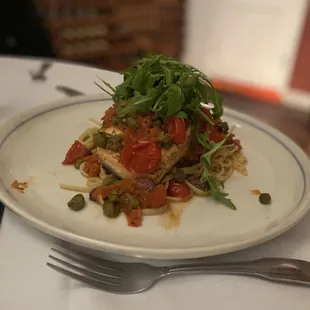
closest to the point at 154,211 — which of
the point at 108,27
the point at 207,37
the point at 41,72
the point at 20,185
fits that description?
the point at 20,185

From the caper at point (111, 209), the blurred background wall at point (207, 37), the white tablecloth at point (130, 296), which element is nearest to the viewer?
the white tablecloth at point (130, 296)

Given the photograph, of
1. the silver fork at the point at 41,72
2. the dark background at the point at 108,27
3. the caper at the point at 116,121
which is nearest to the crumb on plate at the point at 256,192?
the caper at the point at 116,121

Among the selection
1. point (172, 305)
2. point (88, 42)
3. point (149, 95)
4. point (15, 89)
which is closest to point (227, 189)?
point (149, 95)

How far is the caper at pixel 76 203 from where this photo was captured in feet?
5.51

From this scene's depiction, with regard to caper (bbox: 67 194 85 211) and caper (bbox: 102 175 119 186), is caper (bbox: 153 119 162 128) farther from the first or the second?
caper (bbox: 67 194 85 211)

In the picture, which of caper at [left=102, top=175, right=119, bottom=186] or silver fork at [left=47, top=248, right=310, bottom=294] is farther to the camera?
caper at [left=102, top=175, right=119, bottom=186]

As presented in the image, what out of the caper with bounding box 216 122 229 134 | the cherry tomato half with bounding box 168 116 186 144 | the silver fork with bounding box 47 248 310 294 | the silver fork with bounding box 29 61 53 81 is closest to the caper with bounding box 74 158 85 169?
the cherry tomato half with bounding box 168 116 186 144

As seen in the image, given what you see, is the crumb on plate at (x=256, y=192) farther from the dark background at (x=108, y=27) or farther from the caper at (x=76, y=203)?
the dark background at (x=108, y=27)

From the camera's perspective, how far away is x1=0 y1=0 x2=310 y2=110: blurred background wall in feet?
19.1

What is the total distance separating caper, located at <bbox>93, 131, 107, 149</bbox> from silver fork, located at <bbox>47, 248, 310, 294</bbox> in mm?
534

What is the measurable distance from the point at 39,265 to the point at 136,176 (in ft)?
1.69

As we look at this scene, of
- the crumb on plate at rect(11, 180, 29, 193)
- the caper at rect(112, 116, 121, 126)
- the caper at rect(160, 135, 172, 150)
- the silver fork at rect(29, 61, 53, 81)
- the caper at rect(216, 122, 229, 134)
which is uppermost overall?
the caper at rect(112, 116, 121, 126)

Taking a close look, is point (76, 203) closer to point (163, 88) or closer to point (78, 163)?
point (78, 163)

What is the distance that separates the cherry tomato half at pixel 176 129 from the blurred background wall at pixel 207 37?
3970mm
